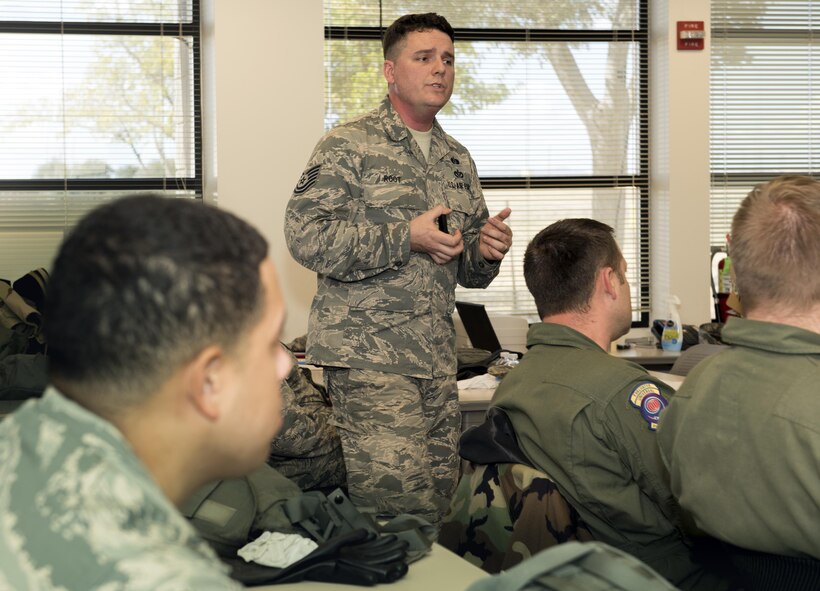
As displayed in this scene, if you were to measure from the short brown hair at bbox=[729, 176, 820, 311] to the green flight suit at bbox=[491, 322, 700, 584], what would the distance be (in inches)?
17.1

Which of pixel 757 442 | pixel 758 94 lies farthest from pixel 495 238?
pixel 758 94

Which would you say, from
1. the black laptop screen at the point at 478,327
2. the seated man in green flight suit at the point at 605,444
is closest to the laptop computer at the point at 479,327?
the black laptop screen at the point at 478,327

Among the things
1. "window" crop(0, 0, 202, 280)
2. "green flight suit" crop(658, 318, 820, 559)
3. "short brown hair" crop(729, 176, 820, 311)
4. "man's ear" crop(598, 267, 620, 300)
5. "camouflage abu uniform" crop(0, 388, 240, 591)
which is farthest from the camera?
"window" crop(0, 0, 202, 280)

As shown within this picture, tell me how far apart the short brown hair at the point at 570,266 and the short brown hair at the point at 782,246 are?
2.15 feet

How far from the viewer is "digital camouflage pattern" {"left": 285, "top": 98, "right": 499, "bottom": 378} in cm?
286

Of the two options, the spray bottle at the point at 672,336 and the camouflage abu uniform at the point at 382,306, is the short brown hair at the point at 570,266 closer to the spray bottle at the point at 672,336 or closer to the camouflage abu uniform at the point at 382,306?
the camouflage abu uniform at the point at 382,306

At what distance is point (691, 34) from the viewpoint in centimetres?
547

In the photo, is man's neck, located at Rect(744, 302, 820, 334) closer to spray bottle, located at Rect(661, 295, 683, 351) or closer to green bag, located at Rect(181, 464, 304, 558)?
green bag, located at Rect(181, 464, 304, 558)

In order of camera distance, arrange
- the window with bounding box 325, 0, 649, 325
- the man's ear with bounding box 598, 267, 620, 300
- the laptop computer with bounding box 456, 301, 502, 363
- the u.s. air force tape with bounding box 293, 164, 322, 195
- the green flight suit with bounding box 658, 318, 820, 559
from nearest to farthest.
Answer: the green flight suit with bounding box 658, 318, 820, 559 < the man's ear with bounding box 598, 267, 620, 300 < the u.s. air force tape with bounding box 293, 164, 322, 195 < the laptop computer with bounding box 456, 301, 502, 363 < the window with bounding box 325, 0, 649, 325

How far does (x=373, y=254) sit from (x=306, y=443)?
617mm

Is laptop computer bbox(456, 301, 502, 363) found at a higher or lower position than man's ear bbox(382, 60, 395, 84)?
lower

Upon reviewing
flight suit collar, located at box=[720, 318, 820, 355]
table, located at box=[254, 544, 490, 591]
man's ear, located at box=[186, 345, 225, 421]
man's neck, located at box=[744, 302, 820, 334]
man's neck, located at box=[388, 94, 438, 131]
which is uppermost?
man's neck, located at box=[388, 94, 438, 131]

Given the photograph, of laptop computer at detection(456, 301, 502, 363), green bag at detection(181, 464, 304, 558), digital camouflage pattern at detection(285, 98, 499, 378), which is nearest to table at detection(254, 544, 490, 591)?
green bag at detection(181, 464, 304, 558)

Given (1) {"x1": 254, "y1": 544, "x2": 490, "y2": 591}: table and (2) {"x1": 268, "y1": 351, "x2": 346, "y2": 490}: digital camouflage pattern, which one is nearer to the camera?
(1) {"x1": 254, "y1": 544, "x2": 490, "y2": 591}: table
